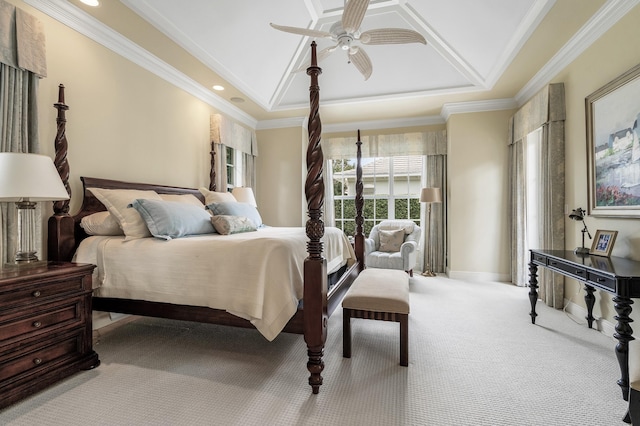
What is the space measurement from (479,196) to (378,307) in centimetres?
352

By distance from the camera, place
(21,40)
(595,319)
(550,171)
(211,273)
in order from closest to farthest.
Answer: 1. (211,273)
2. (21,40)
3. (595,319)
4. (550,171)

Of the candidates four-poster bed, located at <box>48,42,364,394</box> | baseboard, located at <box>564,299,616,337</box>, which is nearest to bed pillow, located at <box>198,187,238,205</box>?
four-poster bed, located at <box>48,42,364,394</box>

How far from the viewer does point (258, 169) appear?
582 centimetres

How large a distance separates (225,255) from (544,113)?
3.84 m

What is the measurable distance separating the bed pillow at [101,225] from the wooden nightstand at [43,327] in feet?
1.54

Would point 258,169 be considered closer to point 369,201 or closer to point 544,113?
point 369,201

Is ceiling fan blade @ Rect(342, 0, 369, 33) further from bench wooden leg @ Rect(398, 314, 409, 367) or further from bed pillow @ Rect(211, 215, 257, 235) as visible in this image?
bench wooden leg @ Rect(398, 314, 409, 367)

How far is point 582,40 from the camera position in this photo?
294 cm

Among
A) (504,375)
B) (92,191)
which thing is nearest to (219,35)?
(92,191)

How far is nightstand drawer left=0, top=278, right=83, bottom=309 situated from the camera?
1664 millimetres

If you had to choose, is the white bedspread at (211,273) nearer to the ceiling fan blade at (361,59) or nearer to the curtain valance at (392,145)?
the ceiling fan blade at (361,59)

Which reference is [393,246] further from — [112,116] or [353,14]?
[112,116]

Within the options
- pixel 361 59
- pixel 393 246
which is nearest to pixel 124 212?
pixel 361 59

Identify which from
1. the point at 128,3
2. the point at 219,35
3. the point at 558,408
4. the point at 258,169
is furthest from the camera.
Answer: the point at 258,169
